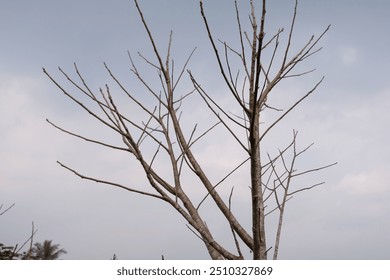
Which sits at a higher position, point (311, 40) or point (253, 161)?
point (311, 40)

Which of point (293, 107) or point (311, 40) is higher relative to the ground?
point (311, 40)

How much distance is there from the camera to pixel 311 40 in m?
2.47

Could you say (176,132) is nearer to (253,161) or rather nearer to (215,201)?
(215,201)

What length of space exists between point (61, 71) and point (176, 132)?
26.7 inches

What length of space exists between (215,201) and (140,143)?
1.52 feet
